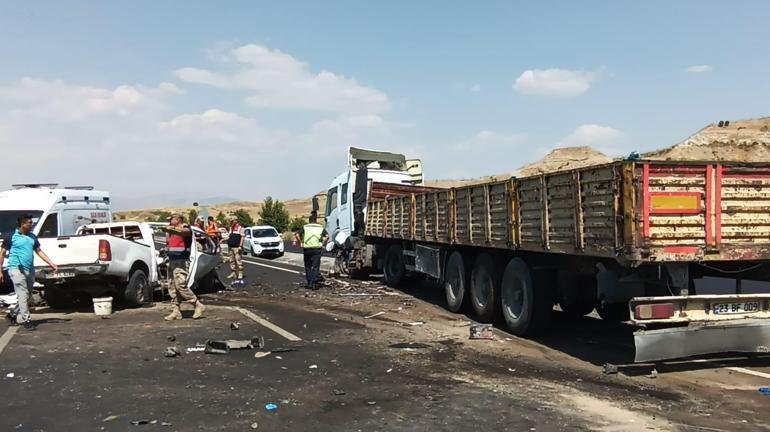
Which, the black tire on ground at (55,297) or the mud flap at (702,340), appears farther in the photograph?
the black tire on ground at (55,297)

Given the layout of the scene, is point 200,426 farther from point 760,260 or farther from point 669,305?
point 760,260

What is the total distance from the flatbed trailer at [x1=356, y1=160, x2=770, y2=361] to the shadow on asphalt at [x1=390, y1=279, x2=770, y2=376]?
0.41 metres

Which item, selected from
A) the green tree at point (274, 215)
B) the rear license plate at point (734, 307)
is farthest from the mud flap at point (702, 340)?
the green tree at point (274, 215)

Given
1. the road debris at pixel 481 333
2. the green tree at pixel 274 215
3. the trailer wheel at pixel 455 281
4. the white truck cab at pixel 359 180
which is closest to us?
the road debris at pixel 481 333

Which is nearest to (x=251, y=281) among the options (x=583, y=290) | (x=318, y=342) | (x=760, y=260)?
(x=318, y=342)

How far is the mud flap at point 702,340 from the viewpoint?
661 centimetres

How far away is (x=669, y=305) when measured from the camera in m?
6.67

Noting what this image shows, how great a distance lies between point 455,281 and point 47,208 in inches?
359

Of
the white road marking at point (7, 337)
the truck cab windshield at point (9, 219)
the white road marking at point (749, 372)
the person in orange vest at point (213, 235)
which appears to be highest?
the truck cab windshield at point (9, 219)

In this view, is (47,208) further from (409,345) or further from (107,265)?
(409,345)

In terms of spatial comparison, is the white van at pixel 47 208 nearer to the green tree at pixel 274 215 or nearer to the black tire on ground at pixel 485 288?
the black tire on ground at pixel 485 288

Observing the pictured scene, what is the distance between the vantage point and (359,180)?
17641 mm

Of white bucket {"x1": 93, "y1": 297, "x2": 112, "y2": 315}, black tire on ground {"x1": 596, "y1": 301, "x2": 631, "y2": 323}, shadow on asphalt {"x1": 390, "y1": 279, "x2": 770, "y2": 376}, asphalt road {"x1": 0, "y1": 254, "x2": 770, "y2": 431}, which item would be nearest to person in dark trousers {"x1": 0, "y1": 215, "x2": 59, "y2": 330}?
asphalt road {"x1": 0, "y1": 254, "x2": 770, "y2": 431}

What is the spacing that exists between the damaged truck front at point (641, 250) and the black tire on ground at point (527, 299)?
0.05 feet
